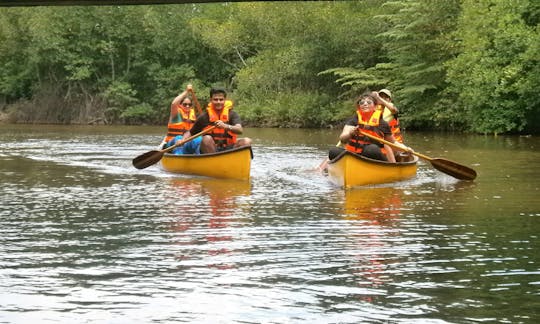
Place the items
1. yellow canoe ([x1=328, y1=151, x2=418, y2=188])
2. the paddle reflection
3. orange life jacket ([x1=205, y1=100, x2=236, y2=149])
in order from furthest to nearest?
orange life jacket ([x1=205, y1=100, x2=236, y2=149]), yellow canoe ([x1=328, y1=151, x2=418, y2=188]), the paddle reflection

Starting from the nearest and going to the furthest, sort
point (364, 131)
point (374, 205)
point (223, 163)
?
point (374, 205) → point (364, 131) → point (223, 163)

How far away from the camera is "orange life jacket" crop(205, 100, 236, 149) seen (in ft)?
49.3

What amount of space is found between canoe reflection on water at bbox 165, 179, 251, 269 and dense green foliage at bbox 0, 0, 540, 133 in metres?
16.2

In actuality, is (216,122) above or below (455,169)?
above

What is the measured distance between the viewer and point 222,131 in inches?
597

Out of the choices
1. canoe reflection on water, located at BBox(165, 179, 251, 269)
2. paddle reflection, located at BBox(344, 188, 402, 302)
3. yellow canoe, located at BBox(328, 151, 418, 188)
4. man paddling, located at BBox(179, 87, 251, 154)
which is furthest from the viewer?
man paddling, located at BBox(179, 87, 251, 154)

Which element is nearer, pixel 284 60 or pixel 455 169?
pixel 455 169

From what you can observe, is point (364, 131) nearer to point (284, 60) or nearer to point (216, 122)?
point (216, 122)

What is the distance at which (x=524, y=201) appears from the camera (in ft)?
38.1

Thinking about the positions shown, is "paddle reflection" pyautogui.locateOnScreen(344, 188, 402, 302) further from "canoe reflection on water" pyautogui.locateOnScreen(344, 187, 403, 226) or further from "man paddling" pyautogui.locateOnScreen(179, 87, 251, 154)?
"man paddling" pyautogui.locateOnScreen(179, 87, 251, 154)

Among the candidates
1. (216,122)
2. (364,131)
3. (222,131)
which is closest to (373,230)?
(364,131)

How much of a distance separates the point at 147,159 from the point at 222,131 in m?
1.65

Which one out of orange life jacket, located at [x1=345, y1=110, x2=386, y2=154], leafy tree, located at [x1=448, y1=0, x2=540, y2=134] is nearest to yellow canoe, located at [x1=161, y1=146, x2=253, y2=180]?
orange life jacket, located at [x1=345, y1=110, x2=386, y2=154]

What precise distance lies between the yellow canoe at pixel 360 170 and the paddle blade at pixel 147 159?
10.9 ft
